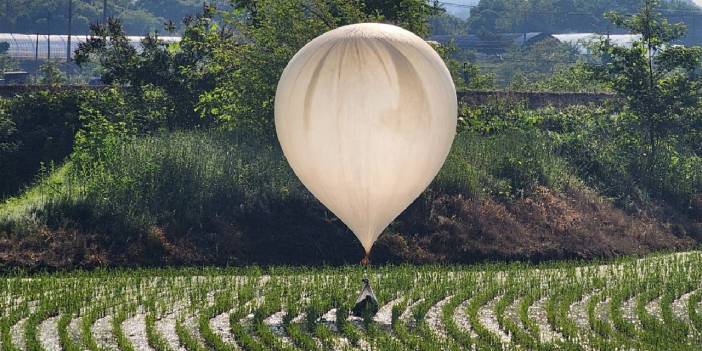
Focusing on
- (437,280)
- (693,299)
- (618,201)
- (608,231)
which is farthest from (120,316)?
(618,201)

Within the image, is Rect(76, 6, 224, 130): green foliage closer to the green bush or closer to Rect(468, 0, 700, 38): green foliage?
the green bush

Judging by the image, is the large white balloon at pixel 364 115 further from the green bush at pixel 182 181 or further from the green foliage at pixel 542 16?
the green foliage at pixel 542 16

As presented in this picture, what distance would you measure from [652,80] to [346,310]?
21.6 m

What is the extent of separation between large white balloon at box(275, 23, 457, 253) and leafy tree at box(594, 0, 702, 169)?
20461 millimetres

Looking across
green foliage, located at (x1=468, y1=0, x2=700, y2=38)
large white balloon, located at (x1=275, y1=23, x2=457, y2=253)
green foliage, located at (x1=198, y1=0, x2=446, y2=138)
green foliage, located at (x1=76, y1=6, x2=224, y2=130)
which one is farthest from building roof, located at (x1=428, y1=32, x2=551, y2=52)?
large white balloon, located at (x1=275, y1=23, x2=457, y2=253)

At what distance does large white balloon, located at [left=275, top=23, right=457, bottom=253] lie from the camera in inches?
840

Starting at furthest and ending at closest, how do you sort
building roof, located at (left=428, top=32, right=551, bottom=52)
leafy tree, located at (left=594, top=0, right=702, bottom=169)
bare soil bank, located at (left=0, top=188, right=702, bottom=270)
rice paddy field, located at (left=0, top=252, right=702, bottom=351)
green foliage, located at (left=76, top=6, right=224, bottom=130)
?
building roof, located at (left=428, top=32, right=551, bottom=52) → leafy tree, located at (left=594, top=0, right=702, bottom=169) → green foliage, located at (left=76, top=6, right=224, bottom=130) → bare soil bank, located at (left=0, top=188, right=702, bottom=270) → rice paddy field, located at (left=0, top=252, right=702, bottom=351)

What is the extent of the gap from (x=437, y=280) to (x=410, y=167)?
527cm

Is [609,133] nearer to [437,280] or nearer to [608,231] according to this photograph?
[608,231]

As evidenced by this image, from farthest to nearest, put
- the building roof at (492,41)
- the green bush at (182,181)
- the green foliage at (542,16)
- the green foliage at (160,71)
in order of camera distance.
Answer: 1. the green foliage at (542,16)
2. the building roof at (492,41)
3. the green foliage at (160,71)
4. the green bush at (182,181)

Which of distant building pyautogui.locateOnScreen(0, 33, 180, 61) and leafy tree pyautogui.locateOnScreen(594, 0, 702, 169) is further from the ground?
leafy tree pyautogui.locateOnScreen(594, 0, 702, 169)

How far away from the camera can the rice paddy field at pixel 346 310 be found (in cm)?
2041

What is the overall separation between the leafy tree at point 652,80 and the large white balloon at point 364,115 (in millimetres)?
20461

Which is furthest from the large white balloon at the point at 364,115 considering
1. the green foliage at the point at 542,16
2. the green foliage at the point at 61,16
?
the green foliage at the point at 542,16
